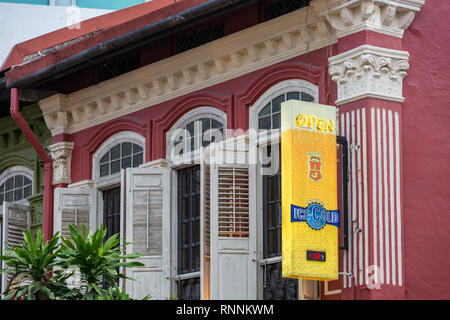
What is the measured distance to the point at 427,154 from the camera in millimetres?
17469

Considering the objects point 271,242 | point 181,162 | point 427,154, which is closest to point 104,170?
point 181,162

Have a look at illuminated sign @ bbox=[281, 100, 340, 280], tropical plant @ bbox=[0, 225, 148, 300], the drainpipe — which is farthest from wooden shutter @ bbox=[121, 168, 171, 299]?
illuminated sign @ bbox=[281, 100, 340, 280]

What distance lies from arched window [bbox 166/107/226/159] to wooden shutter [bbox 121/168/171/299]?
0.58 metres

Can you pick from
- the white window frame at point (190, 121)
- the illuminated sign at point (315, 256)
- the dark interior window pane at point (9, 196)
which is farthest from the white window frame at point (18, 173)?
the illuminated sign at point (315, 256)

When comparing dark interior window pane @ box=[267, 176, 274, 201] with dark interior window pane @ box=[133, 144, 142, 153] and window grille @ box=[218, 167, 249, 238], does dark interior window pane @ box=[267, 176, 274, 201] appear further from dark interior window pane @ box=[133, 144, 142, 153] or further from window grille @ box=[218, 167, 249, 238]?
dark interior window pane @ box=[133, 144, 142, 153]

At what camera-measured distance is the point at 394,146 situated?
17.3 meters

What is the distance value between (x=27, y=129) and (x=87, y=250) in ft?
16.9

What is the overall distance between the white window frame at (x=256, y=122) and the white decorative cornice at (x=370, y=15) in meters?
0.88

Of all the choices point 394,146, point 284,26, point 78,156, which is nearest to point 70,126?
point 78,156

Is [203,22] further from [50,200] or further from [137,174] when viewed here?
[50,200]

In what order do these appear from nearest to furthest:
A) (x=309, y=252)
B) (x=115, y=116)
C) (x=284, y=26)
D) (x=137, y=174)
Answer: (x=309, y=252)
(x=284, y=26)
(x=137, y=174)
(x=115, y=116)

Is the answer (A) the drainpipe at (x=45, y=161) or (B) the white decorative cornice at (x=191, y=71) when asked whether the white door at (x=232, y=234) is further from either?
(A) the drainpipe at (x=45, y=161)

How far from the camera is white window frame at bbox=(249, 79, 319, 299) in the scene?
18.3m

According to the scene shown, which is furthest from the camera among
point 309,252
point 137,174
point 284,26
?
point 137,174
